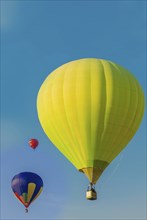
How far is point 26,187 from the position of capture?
38.3m

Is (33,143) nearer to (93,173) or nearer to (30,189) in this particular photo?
(30,189)

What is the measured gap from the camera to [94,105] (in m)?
27.0

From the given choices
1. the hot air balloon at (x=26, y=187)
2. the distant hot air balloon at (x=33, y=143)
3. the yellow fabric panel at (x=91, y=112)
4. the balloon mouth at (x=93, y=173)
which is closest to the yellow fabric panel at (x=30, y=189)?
the hot air balloon at (x=26, y=187)

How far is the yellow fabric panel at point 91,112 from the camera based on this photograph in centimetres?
2691

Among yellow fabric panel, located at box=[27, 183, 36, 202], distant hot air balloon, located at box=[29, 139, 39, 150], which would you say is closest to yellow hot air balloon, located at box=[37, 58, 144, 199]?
yellow fabric panel, located at box=[27, 183, 36, 202]

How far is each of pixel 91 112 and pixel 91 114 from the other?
0.10 m

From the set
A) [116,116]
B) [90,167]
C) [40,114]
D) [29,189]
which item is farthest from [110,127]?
[29,189]

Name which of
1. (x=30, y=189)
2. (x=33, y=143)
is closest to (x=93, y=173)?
(x=30, y=189)

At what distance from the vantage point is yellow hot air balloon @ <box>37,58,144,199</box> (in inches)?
1059

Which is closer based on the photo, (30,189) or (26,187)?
(26,187)

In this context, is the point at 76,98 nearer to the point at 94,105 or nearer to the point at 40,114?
the point at 94,105

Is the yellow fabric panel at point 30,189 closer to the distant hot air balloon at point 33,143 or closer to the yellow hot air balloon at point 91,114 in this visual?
the distant hot air balloon at point 33,143

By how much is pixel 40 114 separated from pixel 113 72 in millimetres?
4572

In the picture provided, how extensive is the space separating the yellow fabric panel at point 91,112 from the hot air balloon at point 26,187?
11.6m
